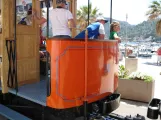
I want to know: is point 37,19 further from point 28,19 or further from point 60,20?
point 60,20

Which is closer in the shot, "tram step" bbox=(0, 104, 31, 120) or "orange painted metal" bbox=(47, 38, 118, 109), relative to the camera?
"orange painted metal" bbox=(47, 38, 118, 109)

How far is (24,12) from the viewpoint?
4211mm

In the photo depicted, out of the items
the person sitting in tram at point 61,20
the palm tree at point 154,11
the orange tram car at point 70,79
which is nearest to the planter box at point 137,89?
the orange tram car at point 70,79

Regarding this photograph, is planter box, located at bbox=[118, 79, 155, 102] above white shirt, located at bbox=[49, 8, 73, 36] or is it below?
below

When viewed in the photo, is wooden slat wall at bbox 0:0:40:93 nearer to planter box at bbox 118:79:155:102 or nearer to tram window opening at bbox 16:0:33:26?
tram window opening at bbox 16:0:33:26

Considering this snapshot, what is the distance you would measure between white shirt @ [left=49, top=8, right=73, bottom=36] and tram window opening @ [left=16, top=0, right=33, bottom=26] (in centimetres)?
105

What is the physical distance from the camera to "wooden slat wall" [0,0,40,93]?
3814 millimetres

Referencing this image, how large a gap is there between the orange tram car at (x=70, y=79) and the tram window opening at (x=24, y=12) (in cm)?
28

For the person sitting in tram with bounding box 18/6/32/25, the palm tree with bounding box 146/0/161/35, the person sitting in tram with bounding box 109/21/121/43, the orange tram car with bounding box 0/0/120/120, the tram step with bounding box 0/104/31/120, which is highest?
the palm tree with bounding box 146/0/161/35

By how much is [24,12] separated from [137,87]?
3.25 m

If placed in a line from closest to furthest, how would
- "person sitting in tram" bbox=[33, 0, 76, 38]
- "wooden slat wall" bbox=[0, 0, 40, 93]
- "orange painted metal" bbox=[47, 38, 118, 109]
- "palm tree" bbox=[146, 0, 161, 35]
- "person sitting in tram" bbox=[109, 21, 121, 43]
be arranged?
"orange painted metal" bbox=[47, 38, 118, 109]
"person sitting in tram" bbox=[33, 0, 76, 38]
"wooden slat wall" bbox=[0, 0, 40, 93]
"person sitting in tram" bbox=[109, 21, 121, 43]
"palm tree" bbox=[146, 0, 161, 35]

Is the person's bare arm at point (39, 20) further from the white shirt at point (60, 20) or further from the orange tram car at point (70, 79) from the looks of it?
the white shirt at point (60, 20)

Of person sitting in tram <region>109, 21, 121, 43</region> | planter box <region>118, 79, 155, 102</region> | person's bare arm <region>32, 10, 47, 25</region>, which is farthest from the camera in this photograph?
planter box <region>118, 79, 155, 102</region>

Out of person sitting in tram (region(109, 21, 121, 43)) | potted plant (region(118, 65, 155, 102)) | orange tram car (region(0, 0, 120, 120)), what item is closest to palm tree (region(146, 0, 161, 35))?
potted plant (region(118, 65, 155, 102))
